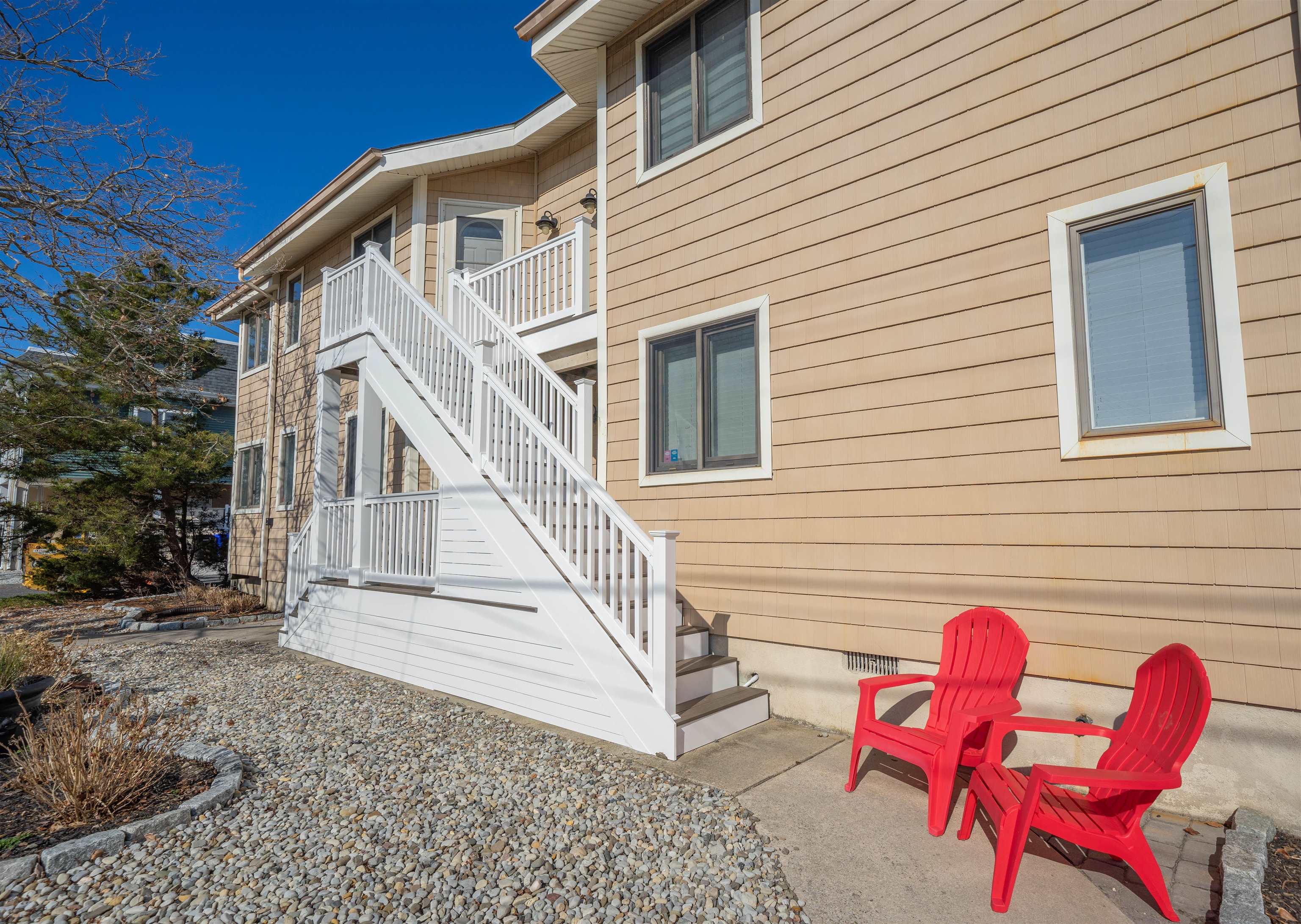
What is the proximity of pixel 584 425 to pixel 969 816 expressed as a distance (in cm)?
421

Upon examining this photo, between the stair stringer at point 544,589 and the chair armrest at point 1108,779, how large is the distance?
2.11m

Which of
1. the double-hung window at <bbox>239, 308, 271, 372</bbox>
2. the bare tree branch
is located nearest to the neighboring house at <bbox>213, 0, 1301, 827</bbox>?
the bare tree branch

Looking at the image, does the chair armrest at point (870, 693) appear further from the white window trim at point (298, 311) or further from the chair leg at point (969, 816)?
the white window trim at point (298, 311)

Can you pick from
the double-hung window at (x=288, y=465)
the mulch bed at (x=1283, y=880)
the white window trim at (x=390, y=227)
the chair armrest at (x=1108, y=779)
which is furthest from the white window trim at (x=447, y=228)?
the mulch bed at (x=1283, y=880)

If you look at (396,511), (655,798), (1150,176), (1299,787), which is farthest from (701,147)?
(1299,787)

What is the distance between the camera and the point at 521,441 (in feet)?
17.6

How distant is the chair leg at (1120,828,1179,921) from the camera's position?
247 cm

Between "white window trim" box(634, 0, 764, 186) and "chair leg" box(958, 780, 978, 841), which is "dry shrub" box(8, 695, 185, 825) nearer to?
"chair leg" box(958, 780, 978, 841)

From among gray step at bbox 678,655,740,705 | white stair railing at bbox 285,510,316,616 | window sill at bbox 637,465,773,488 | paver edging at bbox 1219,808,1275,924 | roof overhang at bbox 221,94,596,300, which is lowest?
paver edging at bbox 1219,808,1275,924

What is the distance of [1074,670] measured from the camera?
366cm

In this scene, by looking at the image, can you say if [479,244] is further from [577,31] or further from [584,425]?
[584,425]

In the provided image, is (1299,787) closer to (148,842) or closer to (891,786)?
(891,786)

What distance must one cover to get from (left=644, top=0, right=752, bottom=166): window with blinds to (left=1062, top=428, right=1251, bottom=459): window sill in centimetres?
371

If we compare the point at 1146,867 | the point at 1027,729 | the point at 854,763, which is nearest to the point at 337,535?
the point at 854,763
